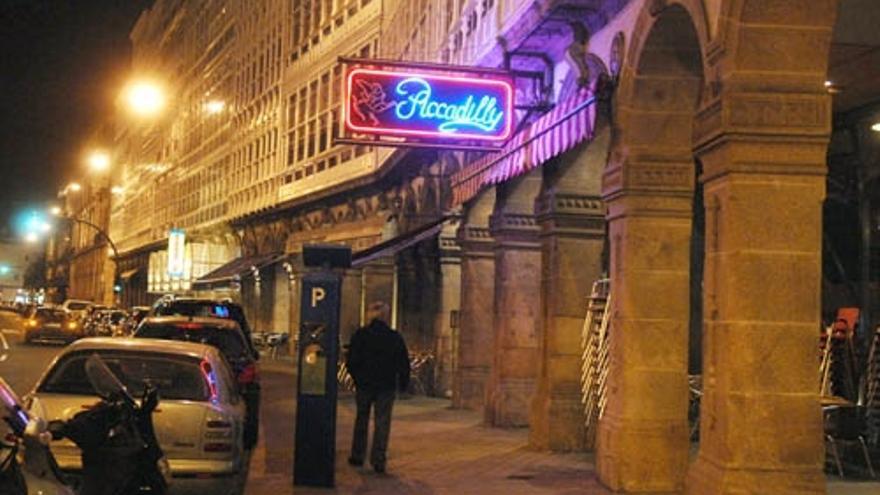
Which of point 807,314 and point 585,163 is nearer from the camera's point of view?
point 807,314

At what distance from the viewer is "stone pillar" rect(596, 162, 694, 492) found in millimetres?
10492

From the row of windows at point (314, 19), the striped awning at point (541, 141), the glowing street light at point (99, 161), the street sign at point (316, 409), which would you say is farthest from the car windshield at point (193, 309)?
the glowing street light at point (99, 161)

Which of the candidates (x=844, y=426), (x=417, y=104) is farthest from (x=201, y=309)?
(x=844, y=426)

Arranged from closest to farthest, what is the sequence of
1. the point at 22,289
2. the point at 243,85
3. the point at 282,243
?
the point at 282,243
the point at 243,85
the point at 22,289

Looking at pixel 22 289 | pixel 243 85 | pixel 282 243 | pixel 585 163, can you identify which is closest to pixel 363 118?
pixel 585 163

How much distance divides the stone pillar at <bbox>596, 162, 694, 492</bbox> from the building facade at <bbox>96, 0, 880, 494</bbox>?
19 millimetres

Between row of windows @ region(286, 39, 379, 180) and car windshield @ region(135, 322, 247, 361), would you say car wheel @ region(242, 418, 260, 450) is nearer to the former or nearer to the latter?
car windshield @ region(135, 322, 247, 361)

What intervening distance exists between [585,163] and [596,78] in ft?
7.28

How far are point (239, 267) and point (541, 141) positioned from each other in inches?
1208


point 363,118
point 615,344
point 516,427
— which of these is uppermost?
point 363,118

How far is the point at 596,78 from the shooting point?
11688 mm

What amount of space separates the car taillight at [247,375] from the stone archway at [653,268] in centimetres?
523

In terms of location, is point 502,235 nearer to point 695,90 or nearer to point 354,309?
point 695,90

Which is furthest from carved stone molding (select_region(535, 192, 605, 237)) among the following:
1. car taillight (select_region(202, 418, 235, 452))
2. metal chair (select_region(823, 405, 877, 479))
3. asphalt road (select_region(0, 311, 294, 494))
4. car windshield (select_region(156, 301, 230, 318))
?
car windshield (select_region(156, 301, 230, 318))
